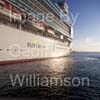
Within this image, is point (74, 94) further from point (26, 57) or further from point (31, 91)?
point (26, 57)

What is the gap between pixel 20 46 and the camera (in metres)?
31.9

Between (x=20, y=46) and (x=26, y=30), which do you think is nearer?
(x=20, y=46)

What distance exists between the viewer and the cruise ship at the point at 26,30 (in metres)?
28.2

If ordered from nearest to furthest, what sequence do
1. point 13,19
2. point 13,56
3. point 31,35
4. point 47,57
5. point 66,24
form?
point 13,56
point 13,19
point 31,35
point 47,57
point 66,24

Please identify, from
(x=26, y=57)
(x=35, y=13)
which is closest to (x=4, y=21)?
(x=26, y=57)

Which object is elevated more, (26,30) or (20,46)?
(26,30)

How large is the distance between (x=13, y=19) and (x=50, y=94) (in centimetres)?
2301

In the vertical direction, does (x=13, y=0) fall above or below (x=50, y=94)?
above

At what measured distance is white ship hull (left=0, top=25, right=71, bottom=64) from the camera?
27.2 meters

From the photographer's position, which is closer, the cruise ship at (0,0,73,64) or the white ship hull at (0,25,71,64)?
the white ship hull at (0,25,71,64)

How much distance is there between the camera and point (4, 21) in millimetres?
30141

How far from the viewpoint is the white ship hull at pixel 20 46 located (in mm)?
27156

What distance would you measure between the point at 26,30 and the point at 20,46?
597cm

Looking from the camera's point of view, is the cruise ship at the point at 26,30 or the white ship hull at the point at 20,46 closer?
the white ship hull at the point at 20,46
